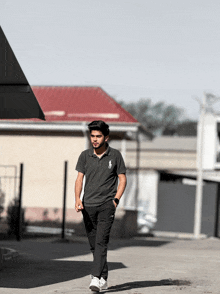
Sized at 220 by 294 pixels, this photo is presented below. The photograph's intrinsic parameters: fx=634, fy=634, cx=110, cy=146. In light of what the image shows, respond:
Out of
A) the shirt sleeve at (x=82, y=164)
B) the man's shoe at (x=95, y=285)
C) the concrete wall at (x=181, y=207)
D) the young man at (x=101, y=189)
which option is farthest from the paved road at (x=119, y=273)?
the concrete wall at (x=181, y=207)

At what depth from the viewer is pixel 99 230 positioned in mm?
7062

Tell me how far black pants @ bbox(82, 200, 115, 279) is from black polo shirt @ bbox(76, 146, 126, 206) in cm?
8

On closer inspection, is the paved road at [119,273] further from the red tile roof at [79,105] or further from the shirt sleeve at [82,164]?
the red tile roof at [79,105]

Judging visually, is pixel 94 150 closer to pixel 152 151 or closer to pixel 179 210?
pixel 179 210

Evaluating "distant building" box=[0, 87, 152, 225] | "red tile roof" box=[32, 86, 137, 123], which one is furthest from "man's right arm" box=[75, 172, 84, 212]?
"red tile roof" box=[32, 86, 137, 123]

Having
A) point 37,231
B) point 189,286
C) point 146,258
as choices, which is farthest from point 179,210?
point 189,286

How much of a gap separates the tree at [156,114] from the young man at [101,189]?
104 metres

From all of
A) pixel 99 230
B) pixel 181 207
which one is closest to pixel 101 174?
pixel 99 230

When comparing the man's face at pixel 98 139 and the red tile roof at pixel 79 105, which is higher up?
the red tile roof at pixel 79 105

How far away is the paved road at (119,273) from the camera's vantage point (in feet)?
24.6

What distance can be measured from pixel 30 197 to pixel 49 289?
1622 centimetres

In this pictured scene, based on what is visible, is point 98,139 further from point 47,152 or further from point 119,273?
point 47,152

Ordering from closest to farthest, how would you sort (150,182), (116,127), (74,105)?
(116,127) → (74,105) → (150,182)

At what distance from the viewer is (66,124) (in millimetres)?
22906
